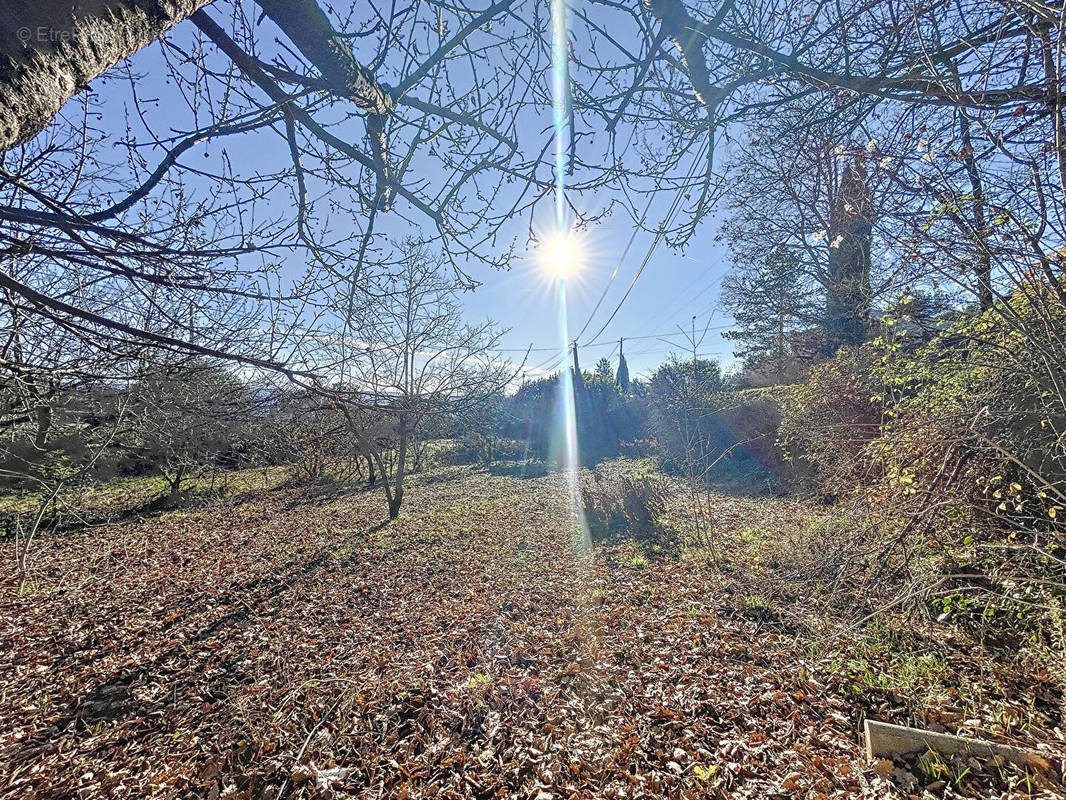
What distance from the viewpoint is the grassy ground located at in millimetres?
2322

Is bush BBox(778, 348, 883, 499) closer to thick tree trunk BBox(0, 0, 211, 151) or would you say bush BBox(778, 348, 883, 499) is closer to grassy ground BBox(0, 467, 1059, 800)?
grassy ground BBox(0, 467, 1059, 800)

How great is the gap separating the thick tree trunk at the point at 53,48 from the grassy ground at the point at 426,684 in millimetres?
3230

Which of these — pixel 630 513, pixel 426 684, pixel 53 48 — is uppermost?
pixel 53 48

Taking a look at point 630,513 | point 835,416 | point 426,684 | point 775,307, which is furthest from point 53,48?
point 775,307

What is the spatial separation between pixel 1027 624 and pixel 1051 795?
158cm

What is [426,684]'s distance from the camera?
10.5 ft

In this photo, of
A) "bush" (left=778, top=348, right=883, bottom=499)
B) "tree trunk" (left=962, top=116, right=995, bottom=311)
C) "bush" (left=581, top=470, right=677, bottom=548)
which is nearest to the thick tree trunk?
"tree trunk" (left=962, top=116, right=995, bottom=311)

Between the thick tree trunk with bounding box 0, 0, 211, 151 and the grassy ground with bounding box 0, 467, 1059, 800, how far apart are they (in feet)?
10.6

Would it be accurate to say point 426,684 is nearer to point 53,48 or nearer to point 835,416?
point 53,48

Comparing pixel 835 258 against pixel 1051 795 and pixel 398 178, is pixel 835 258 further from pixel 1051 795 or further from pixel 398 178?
pixel 398 178

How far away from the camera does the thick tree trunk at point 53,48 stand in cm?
73

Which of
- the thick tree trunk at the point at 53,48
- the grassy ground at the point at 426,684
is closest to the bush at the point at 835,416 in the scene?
the grassy ground at the point at 426,684

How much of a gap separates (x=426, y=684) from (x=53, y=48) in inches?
153

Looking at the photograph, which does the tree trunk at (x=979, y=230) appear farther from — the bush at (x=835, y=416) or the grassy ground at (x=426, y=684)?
the bush at (x=835, y=416)
